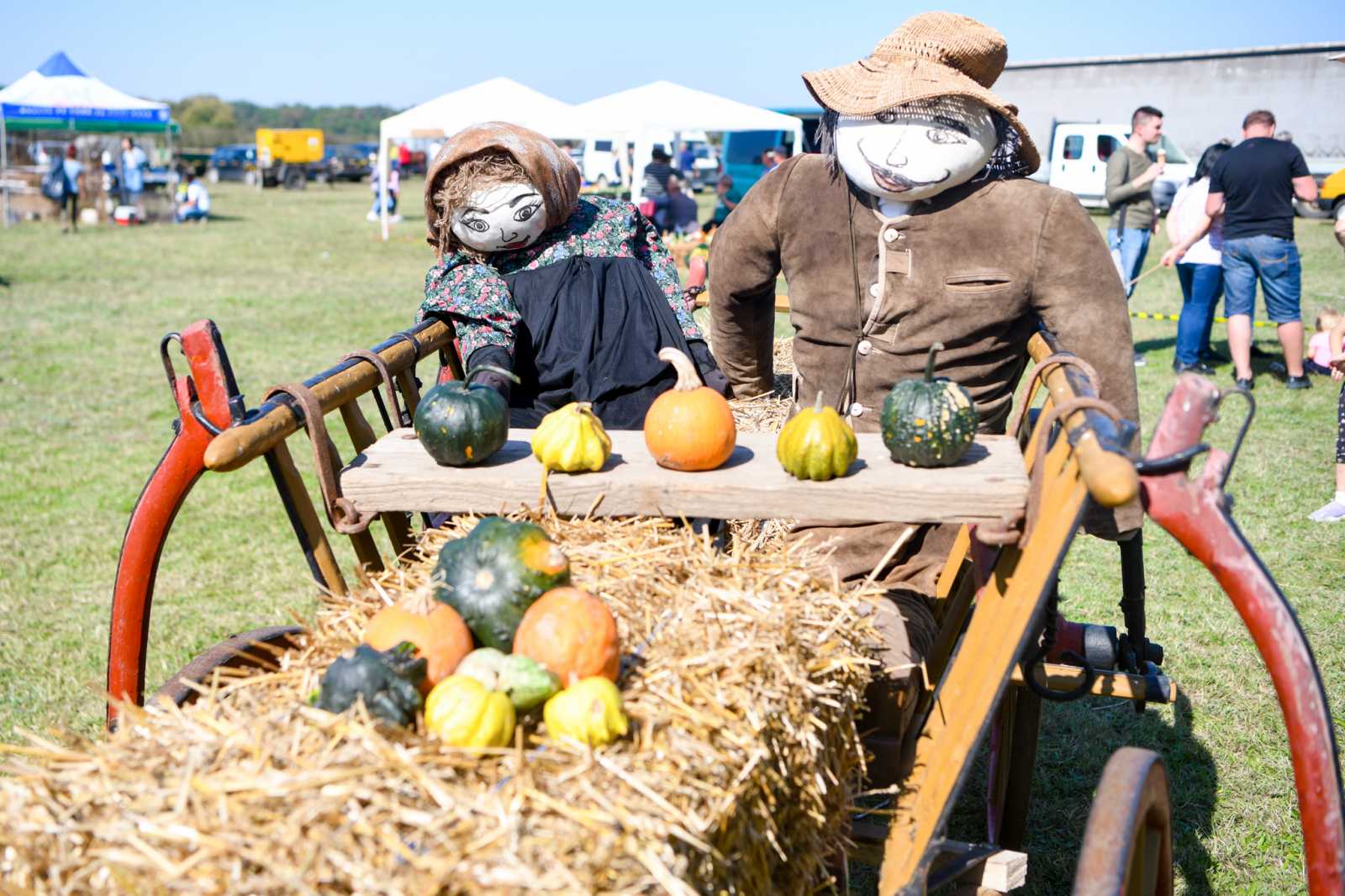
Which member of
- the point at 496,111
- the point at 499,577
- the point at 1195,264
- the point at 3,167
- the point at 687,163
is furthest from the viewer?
the point at 687,163

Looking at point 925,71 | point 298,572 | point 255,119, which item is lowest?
point 298,572

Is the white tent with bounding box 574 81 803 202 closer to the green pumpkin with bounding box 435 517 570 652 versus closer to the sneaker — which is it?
the sneaker

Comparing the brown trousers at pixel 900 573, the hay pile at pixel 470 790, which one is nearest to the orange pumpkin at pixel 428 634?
the hay pile at pixel 470 790

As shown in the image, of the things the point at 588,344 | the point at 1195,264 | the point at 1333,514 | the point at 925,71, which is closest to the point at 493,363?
the point at 588,344

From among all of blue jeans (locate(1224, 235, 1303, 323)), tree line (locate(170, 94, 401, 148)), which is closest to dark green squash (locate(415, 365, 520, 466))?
blue jeans (locate(1224, 235, 1303, 323))

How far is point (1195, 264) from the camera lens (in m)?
8.95

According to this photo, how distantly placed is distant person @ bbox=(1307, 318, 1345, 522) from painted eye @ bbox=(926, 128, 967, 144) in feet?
12.2

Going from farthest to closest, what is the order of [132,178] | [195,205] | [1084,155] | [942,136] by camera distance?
[195,205] → [132,178] → [1084,155] → [942,136]

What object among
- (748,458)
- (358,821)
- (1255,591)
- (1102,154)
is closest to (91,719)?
(748,458)

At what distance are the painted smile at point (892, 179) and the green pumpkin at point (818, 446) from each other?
0.97 meters

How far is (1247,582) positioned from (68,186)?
24389mm

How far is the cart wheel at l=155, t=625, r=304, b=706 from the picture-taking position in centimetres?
228

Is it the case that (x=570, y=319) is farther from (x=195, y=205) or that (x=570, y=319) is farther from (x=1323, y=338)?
(x=195, y=205)

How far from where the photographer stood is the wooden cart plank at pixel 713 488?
2.06 metres
